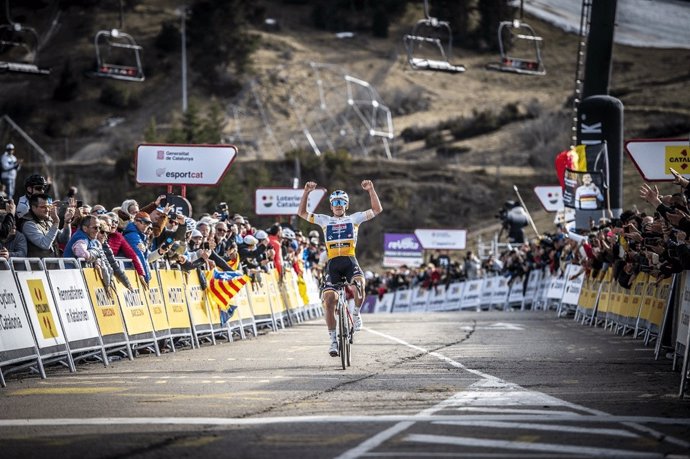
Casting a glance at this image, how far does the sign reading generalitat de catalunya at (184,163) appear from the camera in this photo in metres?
24.2

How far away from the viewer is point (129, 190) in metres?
110

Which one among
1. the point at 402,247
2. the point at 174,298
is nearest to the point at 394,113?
the point at 402,247

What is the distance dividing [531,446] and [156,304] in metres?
11.5

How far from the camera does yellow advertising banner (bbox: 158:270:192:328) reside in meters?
20.5

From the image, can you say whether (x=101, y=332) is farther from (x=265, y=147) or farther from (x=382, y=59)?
(x=382, y=59)

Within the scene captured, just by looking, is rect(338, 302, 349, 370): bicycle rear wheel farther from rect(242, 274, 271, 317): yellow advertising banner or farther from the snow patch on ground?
the snow patch on ground

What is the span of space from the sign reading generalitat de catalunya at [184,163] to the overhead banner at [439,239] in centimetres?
4344

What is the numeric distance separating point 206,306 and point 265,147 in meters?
115

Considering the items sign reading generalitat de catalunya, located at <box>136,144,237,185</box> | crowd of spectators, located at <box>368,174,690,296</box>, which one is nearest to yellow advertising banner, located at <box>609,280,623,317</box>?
crowd of spectators, located at <box>368,174,690,296</box>

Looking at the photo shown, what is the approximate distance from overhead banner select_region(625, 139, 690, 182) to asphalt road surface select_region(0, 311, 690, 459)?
3.81 meters

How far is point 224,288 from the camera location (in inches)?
925

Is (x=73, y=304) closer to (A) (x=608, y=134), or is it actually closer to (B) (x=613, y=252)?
(B) (x=613, y=252)

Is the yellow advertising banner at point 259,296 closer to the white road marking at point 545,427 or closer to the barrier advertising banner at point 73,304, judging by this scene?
the barrier advertising banner at point 73,304

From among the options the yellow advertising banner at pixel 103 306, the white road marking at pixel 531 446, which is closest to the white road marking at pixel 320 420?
the white road marking at pixel 531 446
